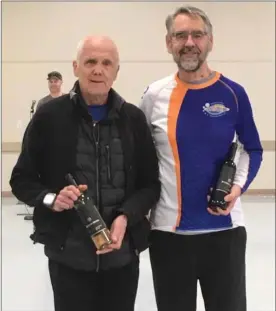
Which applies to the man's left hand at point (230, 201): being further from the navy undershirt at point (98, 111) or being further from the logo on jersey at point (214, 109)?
the navy undershirt at point (98, 111)

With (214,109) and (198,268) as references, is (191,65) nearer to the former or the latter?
(214,109)

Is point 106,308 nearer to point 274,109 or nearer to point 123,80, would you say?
point 123,80

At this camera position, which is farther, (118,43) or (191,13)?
(118,43)

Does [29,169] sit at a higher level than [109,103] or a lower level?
lower

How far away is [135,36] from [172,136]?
4805mm

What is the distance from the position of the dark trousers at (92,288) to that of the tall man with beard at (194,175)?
18 cm

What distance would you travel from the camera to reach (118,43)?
591 cm

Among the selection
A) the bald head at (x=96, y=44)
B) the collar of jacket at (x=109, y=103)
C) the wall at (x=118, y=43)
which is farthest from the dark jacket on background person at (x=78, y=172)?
the wall at (x=118, y=43)

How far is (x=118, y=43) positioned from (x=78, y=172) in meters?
4.88

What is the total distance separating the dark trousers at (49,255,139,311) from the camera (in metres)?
1.32

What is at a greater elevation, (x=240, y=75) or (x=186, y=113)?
(x=240, y=75)

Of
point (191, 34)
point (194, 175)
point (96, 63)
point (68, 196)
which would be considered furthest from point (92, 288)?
point (191, 34)

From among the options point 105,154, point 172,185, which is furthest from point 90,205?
point 172,185

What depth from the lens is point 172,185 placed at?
4.72ft
